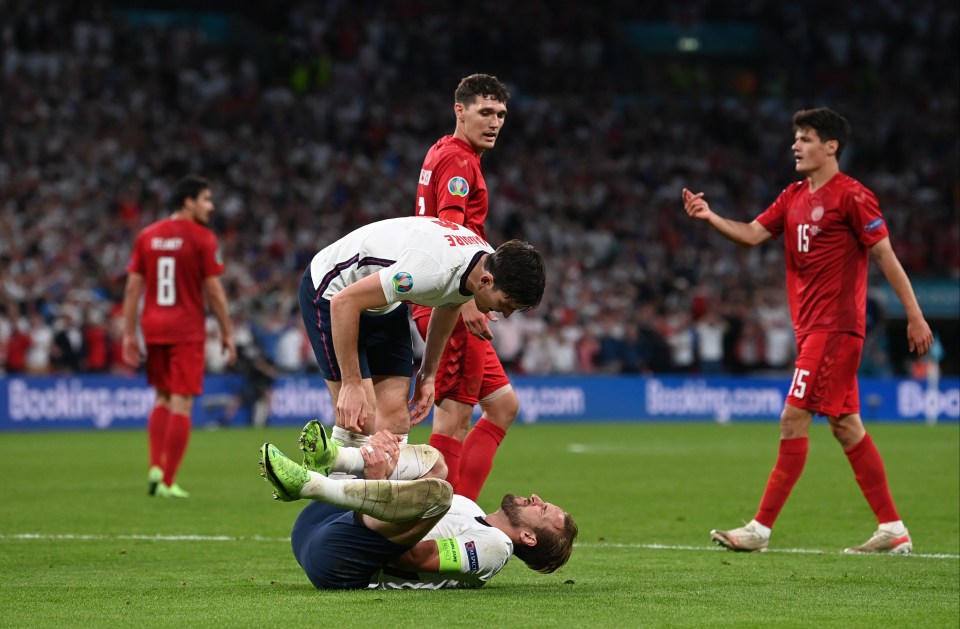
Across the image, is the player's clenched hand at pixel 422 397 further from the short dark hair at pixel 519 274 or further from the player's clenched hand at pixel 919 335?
the player's clenched hand at pixel 919 335

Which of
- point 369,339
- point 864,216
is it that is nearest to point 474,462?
point 369,339

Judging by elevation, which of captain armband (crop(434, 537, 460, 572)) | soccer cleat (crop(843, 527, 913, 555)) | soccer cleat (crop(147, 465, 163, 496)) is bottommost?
soccer cleat (crop(147, 465, 163, 496))

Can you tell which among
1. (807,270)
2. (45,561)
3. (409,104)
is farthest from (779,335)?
(45,561)

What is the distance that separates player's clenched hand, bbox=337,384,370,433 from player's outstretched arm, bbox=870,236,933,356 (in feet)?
10.9

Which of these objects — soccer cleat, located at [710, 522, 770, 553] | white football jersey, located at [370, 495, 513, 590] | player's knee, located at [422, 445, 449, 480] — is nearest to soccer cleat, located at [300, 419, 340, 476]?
player's knee, located at [422, 445, 449, 480]

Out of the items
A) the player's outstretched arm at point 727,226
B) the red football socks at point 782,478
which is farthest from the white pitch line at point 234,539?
the player's outstretched arm at point 727,226

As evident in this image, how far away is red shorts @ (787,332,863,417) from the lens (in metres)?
8.42

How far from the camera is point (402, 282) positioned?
602 centimetres

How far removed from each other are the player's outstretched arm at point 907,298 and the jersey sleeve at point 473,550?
2.90m

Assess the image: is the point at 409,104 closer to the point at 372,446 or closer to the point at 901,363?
the point at 901,363

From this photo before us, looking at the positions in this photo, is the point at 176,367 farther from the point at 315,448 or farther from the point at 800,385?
the point at 315,448

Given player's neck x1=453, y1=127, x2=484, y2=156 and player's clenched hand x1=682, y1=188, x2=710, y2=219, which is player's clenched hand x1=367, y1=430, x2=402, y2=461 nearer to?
player's neck x1=453, y1=127, x2=484, y2=156

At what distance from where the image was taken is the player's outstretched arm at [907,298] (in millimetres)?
8031

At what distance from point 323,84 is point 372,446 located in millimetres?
26128
